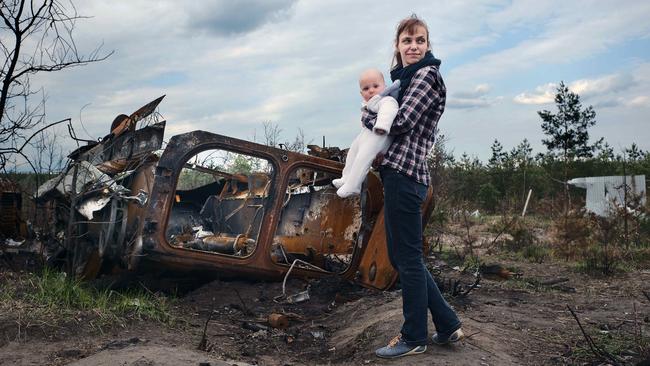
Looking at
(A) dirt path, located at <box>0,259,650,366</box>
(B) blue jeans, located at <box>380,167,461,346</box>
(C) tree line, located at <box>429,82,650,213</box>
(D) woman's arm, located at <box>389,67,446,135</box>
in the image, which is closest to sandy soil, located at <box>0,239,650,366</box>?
(A) dirt path, located at <box>0,259,650,366</box>

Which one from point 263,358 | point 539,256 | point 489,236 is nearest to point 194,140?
point 263,358

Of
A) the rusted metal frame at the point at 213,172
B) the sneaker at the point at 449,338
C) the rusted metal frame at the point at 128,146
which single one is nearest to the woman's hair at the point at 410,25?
the sneaker at the point at 449,338

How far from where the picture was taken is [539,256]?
33.1 ft

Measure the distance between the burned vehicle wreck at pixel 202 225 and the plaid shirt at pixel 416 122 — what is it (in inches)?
77.1

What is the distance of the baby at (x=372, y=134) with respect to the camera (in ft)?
11.9

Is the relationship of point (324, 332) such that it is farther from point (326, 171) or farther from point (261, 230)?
point (326, 171)

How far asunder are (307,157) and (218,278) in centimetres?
138

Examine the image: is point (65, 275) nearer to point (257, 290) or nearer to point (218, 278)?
point (218, 278)

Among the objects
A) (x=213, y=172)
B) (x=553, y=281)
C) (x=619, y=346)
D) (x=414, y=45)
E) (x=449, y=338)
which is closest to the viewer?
(x=414, y=45)

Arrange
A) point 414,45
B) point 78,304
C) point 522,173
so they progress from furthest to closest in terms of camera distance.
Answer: point 522,173 < point 78,304 < point 414,45

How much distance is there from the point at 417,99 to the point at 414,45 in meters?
0.34

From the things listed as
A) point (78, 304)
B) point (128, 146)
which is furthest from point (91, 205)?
point (78, 304)

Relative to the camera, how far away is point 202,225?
7145 millimetres

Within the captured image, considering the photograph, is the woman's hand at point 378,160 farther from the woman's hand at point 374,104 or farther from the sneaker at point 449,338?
the sneaker at point 449,338
